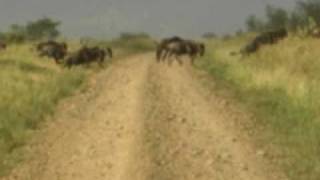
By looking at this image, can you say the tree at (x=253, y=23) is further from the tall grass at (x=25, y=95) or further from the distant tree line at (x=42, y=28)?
the tall grass at (x=25, y=95)

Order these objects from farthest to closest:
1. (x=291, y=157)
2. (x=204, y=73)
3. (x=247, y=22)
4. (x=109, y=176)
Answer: (x=247, y=22), (x=204, y=73), (x=291, y=157), (x=109, y=176)

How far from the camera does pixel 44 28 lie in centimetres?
8969

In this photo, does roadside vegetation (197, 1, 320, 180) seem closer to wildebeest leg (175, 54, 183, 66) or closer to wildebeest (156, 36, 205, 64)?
wildebeest leg (175, 54, 183, 66)

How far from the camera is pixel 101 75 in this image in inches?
1259

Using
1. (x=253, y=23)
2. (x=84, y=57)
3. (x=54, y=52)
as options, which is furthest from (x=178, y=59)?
(x=253, y=23)

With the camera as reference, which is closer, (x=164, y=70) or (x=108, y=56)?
(x=164, y=70)

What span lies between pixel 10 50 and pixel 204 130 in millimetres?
28930

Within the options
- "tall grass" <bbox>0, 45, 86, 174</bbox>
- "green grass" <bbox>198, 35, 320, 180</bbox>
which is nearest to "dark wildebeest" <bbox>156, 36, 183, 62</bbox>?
"green grass" <bbox>198, 35, 320, 180</bbox>

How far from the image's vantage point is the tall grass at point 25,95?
695 inches

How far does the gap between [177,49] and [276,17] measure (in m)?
54.3

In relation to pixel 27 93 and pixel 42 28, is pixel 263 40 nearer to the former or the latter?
pixel 27 93

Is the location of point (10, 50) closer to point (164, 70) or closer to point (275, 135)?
point (164, 70)

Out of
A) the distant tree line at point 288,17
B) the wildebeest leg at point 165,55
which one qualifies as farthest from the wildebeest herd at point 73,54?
the distant tree line at point 288,17

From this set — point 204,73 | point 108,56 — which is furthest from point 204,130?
point 108,56
